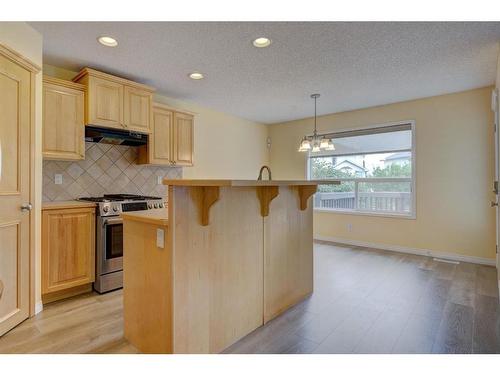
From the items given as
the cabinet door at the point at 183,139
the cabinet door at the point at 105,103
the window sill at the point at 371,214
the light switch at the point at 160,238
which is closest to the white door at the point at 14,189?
the cabinet door at the point at 105,103

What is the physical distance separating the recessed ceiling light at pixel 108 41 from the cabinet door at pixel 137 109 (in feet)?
2.35

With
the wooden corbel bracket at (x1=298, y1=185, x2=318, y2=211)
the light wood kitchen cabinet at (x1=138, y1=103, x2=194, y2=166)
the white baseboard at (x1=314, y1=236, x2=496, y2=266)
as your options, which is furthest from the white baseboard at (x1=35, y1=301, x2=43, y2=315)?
the white baseboard at (x1=314, y1=236, x2=496, y2=266)

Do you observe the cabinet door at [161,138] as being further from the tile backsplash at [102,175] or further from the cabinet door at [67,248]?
the cabinet door at [67,248]

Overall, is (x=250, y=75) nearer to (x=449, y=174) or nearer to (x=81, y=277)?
(x=81, y=277)

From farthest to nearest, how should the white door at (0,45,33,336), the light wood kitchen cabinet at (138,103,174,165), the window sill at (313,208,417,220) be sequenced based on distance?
the window sill at (313,208,417,220)
the light wood kitchen cabinet at (138,103,174,165)
the white door at (0,45,33,336)

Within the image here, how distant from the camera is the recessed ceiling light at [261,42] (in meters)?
2.56

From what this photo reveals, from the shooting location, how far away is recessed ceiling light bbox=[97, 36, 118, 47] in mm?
2507

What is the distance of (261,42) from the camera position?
2.61 meters

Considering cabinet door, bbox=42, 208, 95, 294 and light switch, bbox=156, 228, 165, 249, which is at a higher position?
light switch, bbox=156, 228, 165, 249

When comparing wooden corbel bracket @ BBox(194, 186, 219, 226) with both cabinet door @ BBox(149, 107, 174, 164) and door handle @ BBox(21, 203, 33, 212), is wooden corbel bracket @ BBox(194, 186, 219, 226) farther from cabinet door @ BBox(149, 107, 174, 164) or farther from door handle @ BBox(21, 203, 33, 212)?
cabinet door @ BBox(149, 107, 174, 164)

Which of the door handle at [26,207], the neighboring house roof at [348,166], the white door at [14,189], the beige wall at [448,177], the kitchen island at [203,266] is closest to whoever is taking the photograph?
the kitchen island at [203,266]

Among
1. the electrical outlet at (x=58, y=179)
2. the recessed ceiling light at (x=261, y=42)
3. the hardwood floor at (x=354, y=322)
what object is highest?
the recessed ceiling light at (x=261, y=42)
